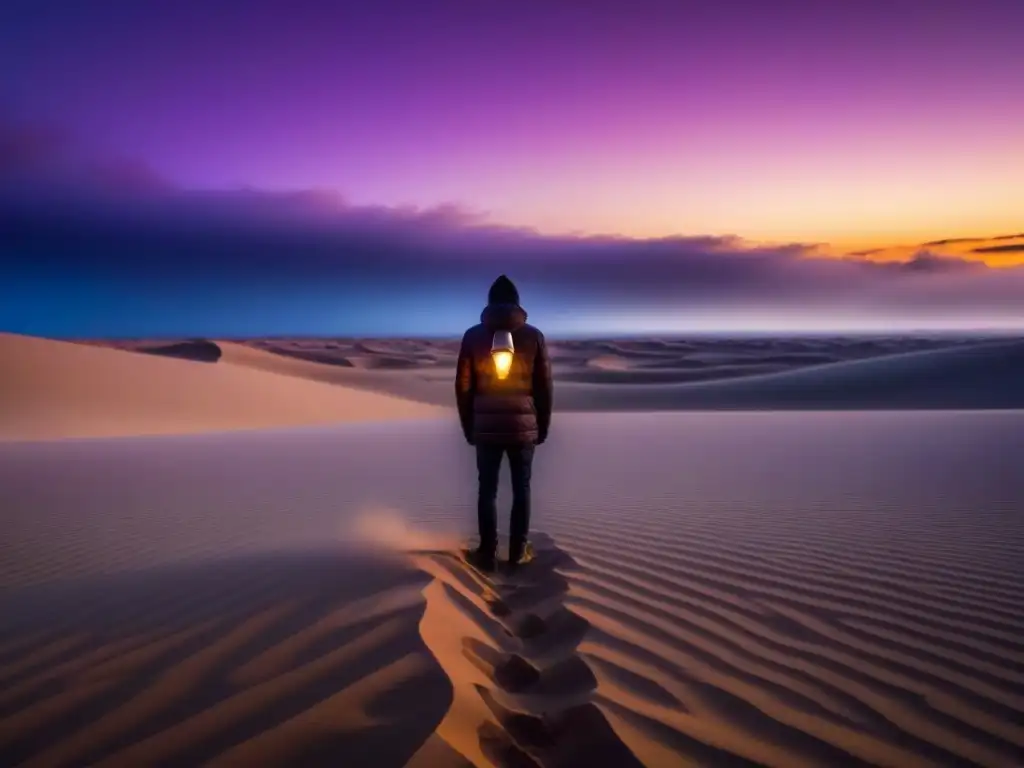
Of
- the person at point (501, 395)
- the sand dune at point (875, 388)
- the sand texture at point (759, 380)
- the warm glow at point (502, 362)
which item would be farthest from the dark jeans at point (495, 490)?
the sand dune at point (875, 388)

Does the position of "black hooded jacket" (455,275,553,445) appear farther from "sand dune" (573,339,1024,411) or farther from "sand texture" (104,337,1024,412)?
"sand dune" (573,339,1024,411)

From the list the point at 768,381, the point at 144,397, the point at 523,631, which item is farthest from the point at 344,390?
the point at 523,631

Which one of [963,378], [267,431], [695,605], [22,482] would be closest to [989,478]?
[695,605]

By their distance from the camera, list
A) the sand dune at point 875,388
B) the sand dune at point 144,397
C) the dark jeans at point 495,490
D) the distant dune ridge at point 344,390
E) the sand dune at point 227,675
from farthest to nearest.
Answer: the sand dune at point 875,388 < the distant dune ridge at point 344,390 < the sand dune at point 144,397 < the dark jeans at point 495,490 < the sand dune at point 227,675

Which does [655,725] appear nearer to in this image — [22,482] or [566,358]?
[22,482]

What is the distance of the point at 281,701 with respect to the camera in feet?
9.03

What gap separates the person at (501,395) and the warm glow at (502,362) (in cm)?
3

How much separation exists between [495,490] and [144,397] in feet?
54.5

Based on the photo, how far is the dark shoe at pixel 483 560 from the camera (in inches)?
185

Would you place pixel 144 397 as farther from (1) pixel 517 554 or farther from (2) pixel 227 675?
(2) pixel 227 675

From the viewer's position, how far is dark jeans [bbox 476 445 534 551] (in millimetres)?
4758

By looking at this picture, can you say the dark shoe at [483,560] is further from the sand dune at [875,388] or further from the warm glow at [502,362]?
the sand dune at [875,388]

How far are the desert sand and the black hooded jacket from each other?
0.86 meters

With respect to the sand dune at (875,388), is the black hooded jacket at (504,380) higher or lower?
higher
